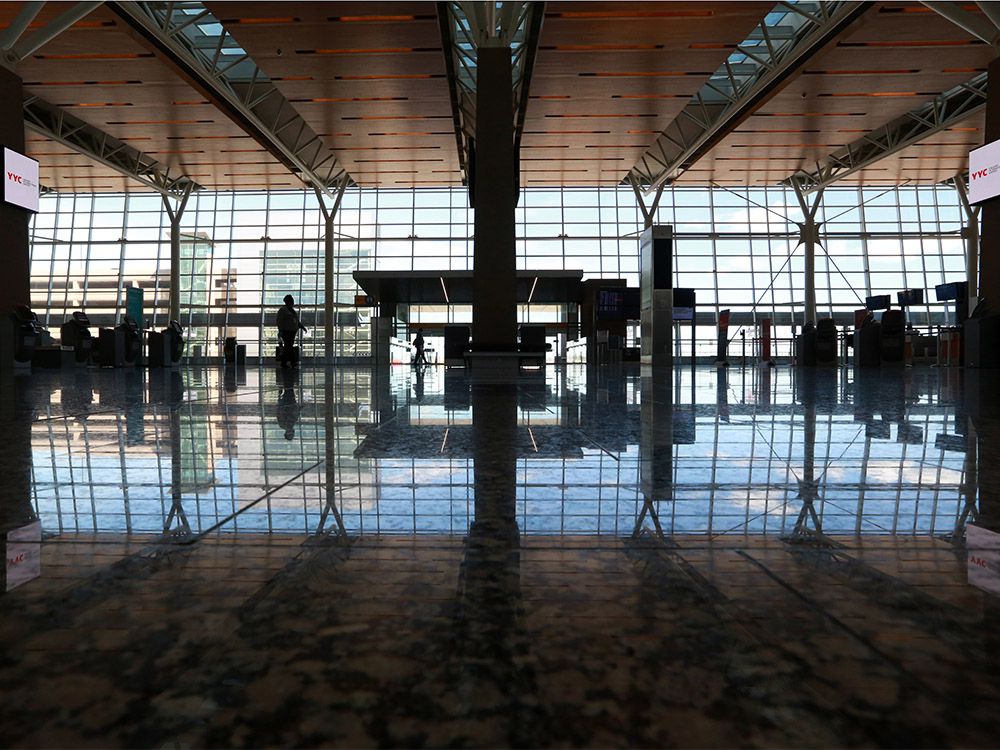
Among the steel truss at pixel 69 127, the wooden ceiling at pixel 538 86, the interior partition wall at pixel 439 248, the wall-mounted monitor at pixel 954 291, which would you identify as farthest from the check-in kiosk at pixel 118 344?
the wall-mounted monitor at pixel 954 291

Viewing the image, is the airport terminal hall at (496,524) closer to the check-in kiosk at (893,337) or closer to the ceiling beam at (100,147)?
the check-in kiosk at (893,337)

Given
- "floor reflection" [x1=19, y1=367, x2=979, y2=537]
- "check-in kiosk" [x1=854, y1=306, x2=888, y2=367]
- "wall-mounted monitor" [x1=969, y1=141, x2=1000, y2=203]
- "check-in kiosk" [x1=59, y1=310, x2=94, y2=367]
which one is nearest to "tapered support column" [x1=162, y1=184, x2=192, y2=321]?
"check-in kiosk" [x1=59, y1=310, x2=94, y2=367]

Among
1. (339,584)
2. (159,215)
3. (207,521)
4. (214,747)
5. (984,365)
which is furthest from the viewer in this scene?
(159,215)

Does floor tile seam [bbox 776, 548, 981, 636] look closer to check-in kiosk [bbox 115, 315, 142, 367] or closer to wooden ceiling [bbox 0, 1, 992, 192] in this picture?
wooden ceiling [bbox 0, 1, 992, 192]

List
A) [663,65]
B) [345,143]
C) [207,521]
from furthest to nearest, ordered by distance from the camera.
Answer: [345,143]
[663,65]
[207,521]

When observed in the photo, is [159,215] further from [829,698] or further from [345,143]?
[829,698]

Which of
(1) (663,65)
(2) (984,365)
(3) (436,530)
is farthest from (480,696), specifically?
(1) (663,65)

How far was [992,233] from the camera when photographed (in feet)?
55.3

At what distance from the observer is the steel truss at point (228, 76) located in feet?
62.7

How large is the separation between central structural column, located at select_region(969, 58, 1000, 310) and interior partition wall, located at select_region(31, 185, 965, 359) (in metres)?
21.4

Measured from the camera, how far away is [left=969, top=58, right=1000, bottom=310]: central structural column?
1658cm

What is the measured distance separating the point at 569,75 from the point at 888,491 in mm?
22214

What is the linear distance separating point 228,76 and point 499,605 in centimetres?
2770

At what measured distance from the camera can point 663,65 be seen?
21266mm
